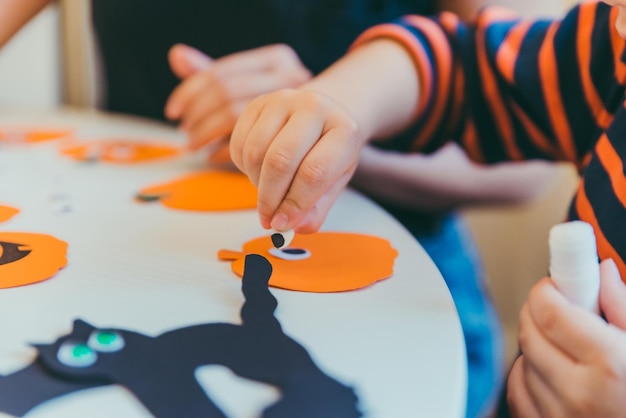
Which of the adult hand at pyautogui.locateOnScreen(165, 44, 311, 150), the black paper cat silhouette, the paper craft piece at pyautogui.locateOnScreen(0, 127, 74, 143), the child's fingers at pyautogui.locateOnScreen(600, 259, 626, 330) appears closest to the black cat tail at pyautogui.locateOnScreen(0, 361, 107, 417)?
the black paper cat silhouette

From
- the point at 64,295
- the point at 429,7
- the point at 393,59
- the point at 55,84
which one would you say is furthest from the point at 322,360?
the point at 55,84

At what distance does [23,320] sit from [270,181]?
144 mm

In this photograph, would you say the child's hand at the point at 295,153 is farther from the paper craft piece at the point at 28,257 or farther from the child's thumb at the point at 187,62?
the child's thumb at the point at 187,62

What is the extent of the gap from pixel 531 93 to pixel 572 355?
29 centimetres

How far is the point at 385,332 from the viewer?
0.28m

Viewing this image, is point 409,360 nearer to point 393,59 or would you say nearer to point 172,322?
point 172,322

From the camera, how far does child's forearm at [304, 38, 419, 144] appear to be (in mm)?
468

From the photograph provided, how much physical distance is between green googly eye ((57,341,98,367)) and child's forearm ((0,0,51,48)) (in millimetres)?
364

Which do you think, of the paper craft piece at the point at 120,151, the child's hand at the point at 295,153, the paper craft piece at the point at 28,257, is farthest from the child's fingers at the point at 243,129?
the paper craft piece at the point at 120,151

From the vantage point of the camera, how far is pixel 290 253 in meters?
0.37

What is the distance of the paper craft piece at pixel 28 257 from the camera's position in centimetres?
33

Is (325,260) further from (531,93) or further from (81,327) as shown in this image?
(531,93)

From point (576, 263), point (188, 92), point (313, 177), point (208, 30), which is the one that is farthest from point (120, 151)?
point (576, 263)

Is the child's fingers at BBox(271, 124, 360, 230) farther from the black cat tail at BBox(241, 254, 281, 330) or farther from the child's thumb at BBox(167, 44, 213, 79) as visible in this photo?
the child's thumb at BBox(167, 44, 213, 79)
